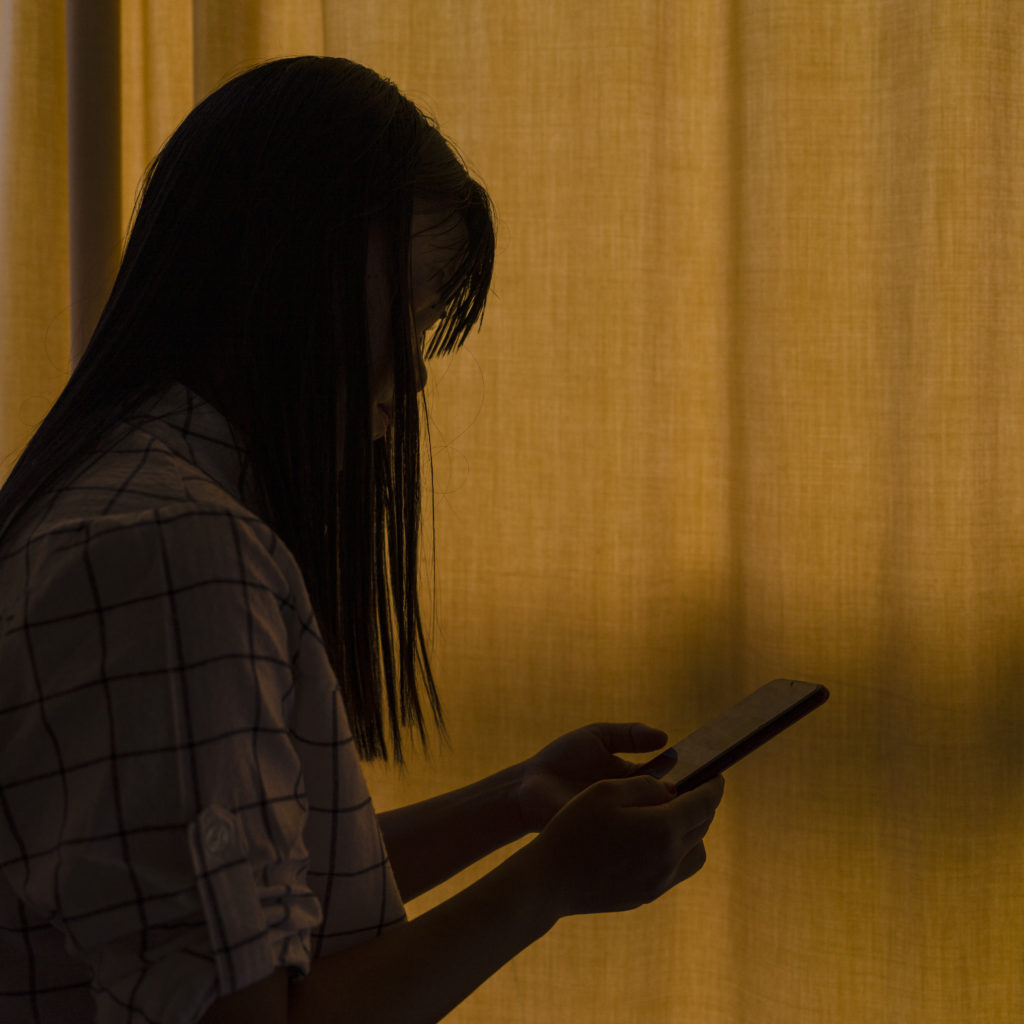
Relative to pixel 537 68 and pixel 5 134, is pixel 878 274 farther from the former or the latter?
pixel 5 134

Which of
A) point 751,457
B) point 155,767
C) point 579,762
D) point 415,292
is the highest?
point 415,292

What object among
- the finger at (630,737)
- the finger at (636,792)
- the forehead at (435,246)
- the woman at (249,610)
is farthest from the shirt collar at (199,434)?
the finger at (630,737)

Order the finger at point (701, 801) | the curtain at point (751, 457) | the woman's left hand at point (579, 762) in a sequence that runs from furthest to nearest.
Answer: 1. the curtain at point (751, 457)
2. the woman's left hand at point (579, 762)
3. the finger at point (701, 801)

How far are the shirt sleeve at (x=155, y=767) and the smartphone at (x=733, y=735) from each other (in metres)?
0.32

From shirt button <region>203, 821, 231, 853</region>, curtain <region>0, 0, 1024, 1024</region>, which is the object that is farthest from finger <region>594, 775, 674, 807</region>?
curtain <region>0, 0, 1024, 1024</region>

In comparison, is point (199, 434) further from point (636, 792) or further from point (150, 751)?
point (636, 792)

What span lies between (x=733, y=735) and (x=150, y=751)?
431 millimetres

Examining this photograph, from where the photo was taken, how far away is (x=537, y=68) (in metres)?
1.02

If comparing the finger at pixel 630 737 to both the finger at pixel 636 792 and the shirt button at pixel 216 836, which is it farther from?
the shirt button at pixel 216 836

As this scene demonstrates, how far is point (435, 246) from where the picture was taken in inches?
23.7

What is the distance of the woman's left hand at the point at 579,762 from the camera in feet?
2.43

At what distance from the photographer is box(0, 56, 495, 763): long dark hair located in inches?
20.7

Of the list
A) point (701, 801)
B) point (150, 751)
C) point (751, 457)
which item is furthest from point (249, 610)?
point (751, 457)

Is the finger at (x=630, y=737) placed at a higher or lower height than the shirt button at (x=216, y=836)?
lower
